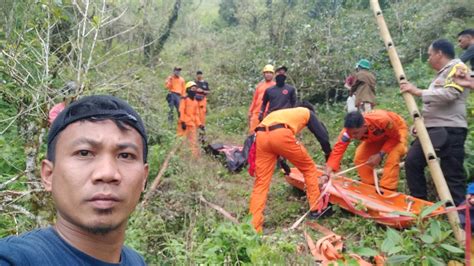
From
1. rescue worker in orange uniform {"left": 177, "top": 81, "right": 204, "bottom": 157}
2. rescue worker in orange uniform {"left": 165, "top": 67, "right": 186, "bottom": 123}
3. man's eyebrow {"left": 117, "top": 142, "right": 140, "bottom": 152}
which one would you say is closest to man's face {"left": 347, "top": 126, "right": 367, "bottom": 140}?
man's eyebrow {"left": 117, "top": 142, "right": 140, "bottom": 152}

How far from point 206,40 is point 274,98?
12228 mm

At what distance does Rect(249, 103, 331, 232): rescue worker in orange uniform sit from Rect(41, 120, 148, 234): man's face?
12.8 ft

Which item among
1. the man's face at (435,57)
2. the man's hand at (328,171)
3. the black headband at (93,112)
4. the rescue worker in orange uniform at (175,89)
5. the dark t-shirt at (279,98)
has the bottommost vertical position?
the rescue worker in orange uniform at (175,89)

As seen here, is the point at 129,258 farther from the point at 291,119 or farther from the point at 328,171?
the point at 328,171

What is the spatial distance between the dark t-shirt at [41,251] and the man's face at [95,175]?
0.20ft

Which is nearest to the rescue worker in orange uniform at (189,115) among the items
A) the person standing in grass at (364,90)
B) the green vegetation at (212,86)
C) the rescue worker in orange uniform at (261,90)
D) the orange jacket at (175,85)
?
the green vegetation at (212,86)

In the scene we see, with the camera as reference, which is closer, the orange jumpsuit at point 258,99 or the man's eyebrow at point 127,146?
the man's eyebrow at point 127,146

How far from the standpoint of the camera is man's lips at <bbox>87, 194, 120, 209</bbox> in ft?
3.87

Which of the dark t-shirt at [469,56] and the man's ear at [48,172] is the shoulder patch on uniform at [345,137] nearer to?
the dark t-shirt at [469,56]

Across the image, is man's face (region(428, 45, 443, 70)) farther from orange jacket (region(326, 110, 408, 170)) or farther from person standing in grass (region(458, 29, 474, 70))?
person standing in grass (region(458, 29, 474, 70))

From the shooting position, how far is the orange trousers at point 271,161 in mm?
5105

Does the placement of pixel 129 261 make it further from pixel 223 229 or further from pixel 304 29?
pixel 304 29

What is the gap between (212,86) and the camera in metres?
15.6

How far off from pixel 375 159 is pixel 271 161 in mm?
1582
